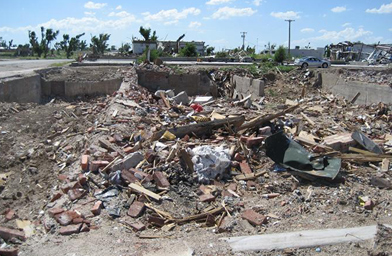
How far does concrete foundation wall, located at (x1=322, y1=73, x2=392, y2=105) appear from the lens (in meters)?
14.7

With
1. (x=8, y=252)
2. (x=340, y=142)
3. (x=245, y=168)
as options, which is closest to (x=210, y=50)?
(x=340, y=142)

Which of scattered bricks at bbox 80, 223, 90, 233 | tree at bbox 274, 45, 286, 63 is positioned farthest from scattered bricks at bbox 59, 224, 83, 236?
tree at bbox 274, 45, 286, 63

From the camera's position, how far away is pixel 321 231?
5.62 meters

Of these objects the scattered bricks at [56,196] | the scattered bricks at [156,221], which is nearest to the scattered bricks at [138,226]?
the scattered bricks at [156,221]

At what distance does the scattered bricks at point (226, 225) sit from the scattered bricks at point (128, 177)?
1927 mm

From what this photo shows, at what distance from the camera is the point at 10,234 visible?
5.31m

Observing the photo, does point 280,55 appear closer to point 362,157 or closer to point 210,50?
point 210,50

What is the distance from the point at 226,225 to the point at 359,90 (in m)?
12.4

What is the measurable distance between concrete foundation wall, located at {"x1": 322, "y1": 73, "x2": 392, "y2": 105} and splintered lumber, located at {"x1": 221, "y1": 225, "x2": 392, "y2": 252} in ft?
34.5

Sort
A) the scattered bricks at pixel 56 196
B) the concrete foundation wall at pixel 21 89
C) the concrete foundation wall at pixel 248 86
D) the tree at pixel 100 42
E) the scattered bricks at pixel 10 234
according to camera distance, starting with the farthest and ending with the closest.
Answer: the tree at pixel 100 42
the concrete foundation wall at pixel 248 86
the concrete foundation wall at pixel 21 89
the scattered bricks at pixel 56 196
the scattered bricks at pixel 10 234

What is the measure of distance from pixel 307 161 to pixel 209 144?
Answer: 7.39 ft

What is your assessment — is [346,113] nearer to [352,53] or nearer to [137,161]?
[137,161]

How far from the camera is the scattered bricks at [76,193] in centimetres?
654

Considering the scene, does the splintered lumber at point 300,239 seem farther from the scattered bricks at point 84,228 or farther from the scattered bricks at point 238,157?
the scattered bricks at point 238,157
